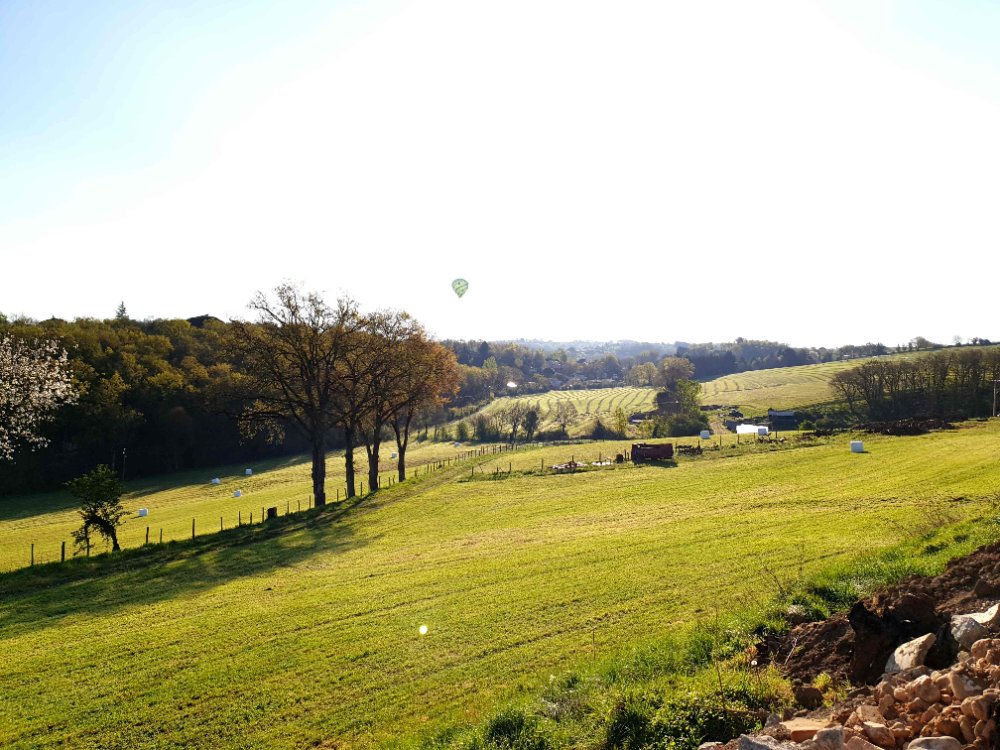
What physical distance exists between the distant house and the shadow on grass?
246 feet

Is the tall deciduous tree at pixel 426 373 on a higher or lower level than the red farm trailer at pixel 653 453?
higher

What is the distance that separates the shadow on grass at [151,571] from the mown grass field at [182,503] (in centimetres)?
782

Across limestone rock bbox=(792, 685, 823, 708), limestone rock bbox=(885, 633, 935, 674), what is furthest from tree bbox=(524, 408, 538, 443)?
limestone rock bbox=(885, 633, 935, 674)

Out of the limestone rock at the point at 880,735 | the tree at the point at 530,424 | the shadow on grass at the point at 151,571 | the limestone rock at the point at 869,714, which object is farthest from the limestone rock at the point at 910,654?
the tree at the point at 530,424

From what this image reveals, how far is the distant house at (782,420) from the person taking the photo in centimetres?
9032

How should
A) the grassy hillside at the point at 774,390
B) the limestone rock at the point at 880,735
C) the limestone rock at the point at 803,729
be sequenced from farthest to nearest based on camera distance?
the grassy hillside at the point at 774,390
the limestone rock at the point at 803,729
the limestone rock at the point at 880,735

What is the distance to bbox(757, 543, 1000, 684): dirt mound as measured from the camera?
9391 mm

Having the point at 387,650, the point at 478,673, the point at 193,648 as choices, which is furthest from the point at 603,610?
the point at 193,648

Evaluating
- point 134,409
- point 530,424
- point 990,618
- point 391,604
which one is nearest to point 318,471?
point 391,604

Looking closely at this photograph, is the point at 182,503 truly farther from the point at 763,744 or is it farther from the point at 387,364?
the point at 763,744

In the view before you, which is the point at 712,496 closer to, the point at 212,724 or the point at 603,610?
the point at 603,610

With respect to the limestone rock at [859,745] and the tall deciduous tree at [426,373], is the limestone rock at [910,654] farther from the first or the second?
the tall deciduous tree at [426,373]

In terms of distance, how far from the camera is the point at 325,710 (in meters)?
12.7

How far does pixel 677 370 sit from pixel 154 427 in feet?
350
